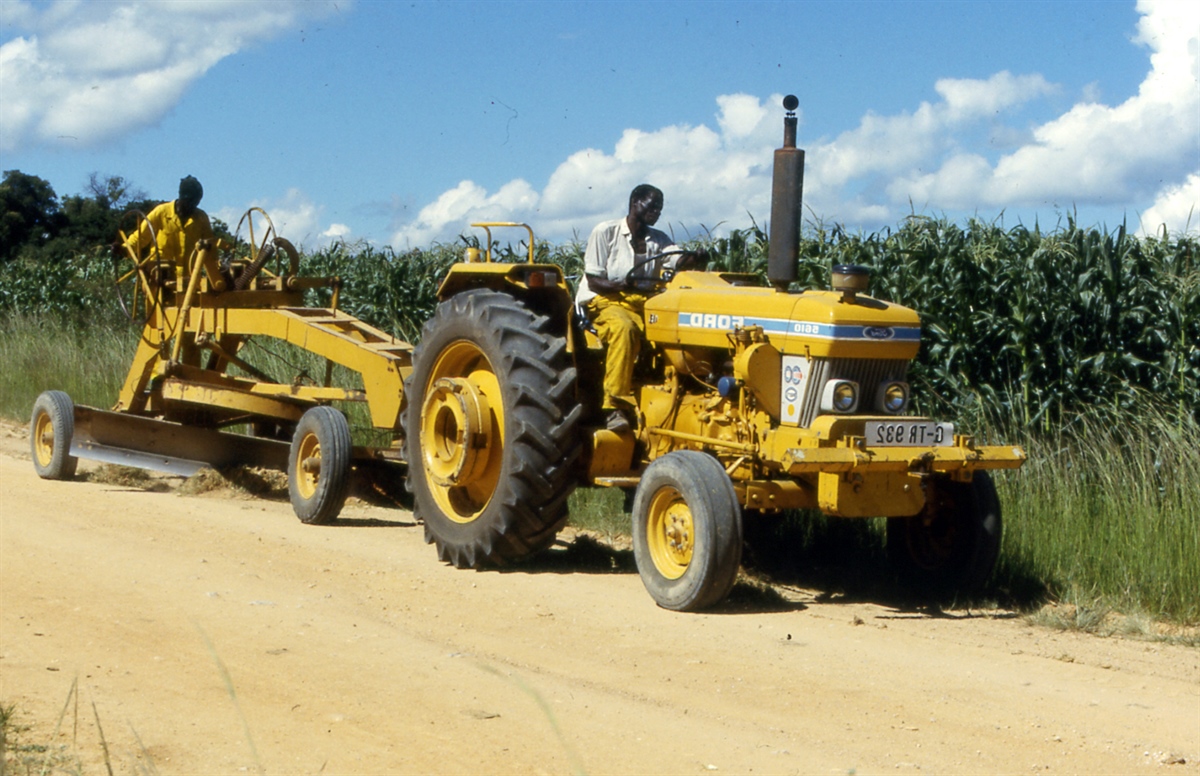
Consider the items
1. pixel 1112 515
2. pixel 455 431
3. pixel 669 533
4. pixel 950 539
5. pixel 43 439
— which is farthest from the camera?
pixel 43 439

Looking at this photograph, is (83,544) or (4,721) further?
(83,544)

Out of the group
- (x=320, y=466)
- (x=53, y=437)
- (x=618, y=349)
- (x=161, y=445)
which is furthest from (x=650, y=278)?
(x=53, y=437)

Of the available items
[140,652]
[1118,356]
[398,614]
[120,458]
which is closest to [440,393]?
[398,614]

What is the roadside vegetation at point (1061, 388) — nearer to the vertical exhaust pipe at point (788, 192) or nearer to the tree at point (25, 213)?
the vertical exhaust pipe at point (788, 192)

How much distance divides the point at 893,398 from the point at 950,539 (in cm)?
93

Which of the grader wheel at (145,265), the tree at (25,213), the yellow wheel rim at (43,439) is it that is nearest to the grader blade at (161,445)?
the yellow wheel rim at (43,439)

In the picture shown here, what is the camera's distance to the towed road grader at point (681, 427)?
6.94 metres

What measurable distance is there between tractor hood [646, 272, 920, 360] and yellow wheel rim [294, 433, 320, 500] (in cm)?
300

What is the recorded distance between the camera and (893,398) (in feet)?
24.0

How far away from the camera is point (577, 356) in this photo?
8164mm

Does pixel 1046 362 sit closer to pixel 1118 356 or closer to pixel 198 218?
pixel 1118 356

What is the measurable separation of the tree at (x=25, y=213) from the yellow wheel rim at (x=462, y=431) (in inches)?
1388

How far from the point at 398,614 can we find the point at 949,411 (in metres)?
5.09

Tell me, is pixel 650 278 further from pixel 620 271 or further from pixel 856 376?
pixel 856 376
